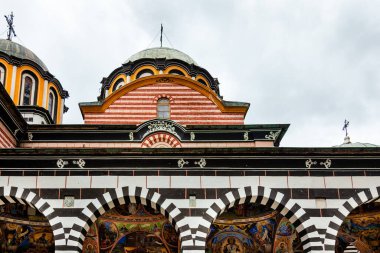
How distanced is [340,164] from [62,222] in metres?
8.50

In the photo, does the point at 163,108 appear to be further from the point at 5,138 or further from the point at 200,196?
the point at 200,196

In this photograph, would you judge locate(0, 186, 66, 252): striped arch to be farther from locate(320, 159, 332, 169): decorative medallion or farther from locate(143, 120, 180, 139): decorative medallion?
locate(320, 159, 332, 169): decorative medallion

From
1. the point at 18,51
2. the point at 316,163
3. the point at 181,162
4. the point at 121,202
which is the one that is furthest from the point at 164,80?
the point at 316,163

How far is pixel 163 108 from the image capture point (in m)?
22.9

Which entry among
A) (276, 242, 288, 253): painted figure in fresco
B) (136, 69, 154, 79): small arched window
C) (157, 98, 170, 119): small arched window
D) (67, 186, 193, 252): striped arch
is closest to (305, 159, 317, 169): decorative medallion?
(276, 242, 288, 253): painted figure in fresco

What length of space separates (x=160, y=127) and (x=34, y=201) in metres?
6.85

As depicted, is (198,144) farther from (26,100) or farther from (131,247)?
(26,100)

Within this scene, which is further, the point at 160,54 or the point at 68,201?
the point at 160,54

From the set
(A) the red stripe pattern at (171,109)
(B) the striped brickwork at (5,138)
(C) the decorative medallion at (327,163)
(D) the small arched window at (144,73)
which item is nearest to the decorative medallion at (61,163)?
(B) the striped brickwork at (5,138)

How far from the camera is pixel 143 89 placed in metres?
23.1

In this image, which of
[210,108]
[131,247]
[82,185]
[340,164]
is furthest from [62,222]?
[210,108]

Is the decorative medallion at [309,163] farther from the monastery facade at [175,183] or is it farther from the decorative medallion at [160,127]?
the decorative medallion at [160,127]

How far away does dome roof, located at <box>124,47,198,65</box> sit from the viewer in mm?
26688

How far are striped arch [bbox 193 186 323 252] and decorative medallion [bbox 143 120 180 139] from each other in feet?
19.7
